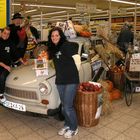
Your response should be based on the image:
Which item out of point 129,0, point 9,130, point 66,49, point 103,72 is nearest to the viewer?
point 66,49

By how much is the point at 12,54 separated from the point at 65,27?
1.00 m

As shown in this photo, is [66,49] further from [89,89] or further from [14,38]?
[14,38]

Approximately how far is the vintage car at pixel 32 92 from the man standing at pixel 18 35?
0.72 metres

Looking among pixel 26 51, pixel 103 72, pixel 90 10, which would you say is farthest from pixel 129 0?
pixel 26 51

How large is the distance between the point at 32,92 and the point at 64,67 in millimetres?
617

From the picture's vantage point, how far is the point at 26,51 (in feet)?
14.8

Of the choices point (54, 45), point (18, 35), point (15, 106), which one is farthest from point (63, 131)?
point (18, 35)

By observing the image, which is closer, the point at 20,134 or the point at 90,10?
the point at 20,134

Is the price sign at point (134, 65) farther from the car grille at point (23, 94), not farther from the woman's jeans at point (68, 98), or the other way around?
the car grille at point (23, 94)

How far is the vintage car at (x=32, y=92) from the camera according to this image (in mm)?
3152

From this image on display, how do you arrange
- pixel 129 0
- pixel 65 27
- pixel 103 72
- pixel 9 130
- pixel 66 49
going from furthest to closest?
1. pixel 129 0
2. pixel 103 72
3. pixel 65 27
4. pixel 9 130
5. pixel 66 49

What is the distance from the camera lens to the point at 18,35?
4305mm

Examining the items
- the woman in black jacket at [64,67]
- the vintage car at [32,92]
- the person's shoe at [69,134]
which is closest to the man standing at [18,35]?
the vintage car at [32,92]

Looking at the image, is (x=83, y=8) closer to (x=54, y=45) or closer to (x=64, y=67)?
(x=54, y=45)
